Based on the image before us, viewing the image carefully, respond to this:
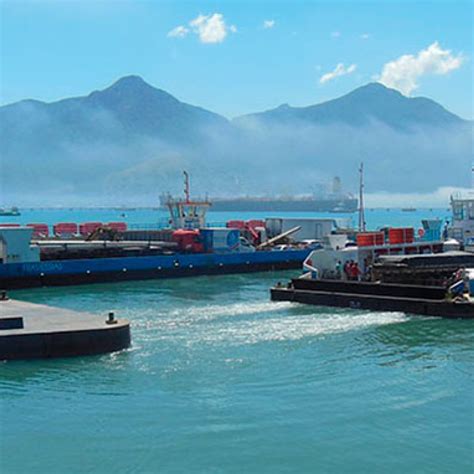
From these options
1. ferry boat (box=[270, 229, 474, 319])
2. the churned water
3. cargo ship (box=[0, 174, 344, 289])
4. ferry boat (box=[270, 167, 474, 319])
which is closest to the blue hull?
cargo ship (box=[0, 174, 344, 289])

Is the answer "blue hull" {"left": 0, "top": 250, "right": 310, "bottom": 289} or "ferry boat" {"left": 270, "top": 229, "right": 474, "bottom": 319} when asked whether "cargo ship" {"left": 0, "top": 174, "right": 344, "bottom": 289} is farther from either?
"ferry boat" {"left": 270, "top": 229, "right": 474, "bottom": 319}

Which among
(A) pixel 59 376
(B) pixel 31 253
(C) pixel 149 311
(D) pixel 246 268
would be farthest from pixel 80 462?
(D) pixel 246 268

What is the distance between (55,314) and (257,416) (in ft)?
35.7

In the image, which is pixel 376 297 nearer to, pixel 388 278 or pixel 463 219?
pixel 388 278

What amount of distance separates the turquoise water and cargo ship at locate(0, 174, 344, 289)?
19.1m

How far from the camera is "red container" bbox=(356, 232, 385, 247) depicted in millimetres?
39406

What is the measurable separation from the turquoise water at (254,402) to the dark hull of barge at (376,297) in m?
0.88

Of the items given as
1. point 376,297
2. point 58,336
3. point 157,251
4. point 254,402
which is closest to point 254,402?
point 254,402

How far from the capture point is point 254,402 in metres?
19.8

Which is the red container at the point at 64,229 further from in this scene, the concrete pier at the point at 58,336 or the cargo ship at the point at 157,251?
the concrete pier at the point at 58,336

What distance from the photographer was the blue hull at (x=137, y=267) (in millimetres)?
47656

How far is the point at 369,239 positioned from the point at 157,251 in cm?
2055

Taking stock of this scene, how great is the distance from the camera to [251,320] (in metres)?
32.5

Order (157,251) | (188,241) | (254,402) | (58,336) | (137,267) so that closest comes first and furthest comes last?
(254,402) < (58,336) < (137,267) < (157,251) < (188,241)
